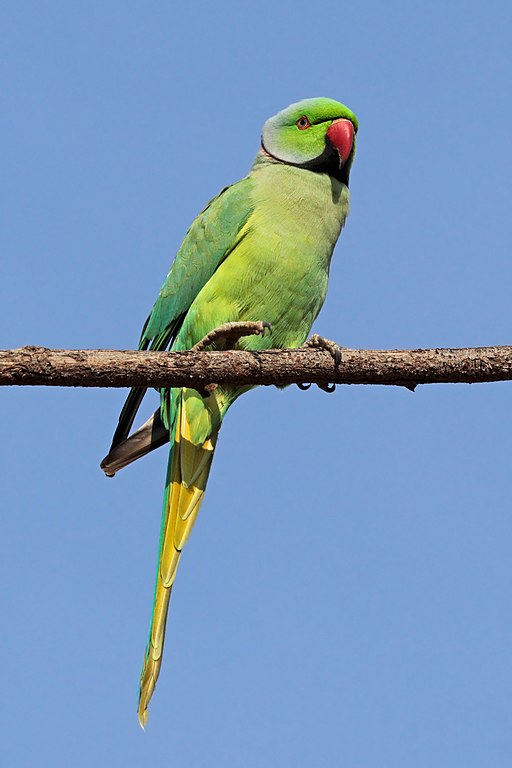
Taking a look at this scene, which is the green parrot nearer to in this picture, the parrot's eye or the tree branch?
the parrot's eye

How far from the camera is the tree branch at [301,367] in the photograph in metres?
2.82

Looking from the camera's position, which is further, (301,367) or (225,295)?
(225,295)

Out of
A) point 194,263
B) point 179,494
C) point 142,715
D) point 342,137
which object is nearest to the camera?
point 142,715

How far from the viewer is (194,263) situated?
4.55 metres

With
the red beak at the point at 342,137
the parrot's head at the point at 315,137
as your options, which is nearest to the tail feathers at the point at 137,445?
the parrot's head at the point at 315,137

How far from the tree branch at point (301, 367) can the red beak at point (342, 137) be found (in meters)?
2.10

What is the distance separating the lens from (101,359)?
2775 millimetres

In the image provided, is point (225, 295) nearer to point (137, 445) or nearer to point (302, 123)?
point (137, 445)

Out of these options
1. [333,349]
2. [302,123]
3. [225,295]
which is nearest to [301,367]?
[333,349]

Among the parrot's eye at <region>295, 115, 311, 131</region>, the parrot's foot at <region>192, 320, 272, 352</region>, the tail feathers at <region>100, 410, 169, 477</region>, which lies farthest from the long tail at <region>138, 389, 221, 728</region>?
the parrot's eye at <region>295, 115, 311, 131</region>

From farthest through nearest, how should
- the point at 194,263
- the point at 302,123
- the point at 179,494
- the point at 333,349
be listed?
1. the point at 302,123
2. the point at 194,263
3. the point at 179,494
4. the point at 333,349

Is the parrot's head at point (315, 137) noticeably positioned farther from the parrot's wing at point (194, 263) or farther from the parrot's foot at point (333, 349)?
the parrot's foot at point (333, 349)

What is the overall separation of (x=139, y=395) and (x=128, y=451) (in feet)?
1.08

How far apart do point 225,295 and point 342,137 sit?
49.1 inches
